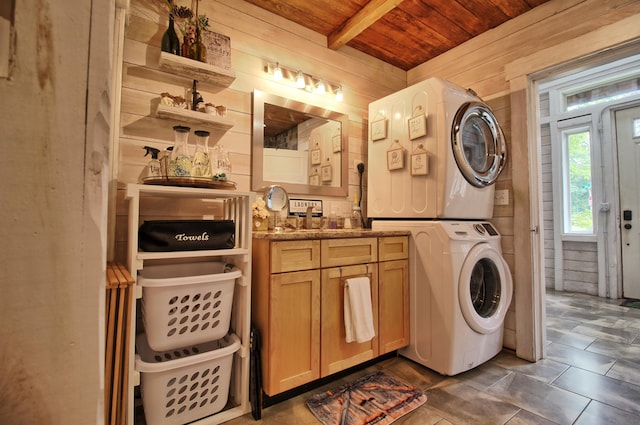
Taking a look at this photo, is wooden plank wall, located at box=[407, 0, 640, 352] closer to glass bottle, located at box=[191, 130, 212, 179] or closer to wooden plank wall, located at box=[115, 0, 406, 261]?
wooden plank wall, located at box=[115, 0, 406, 261]

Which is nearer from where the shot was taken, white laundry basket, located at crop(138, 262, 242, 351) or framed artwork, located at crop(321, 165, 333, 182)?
white laundry basket, located at crop(138, 262, 242, 351)

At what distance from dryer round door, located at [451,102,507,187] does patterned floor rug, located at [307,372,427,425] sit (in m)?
1.42

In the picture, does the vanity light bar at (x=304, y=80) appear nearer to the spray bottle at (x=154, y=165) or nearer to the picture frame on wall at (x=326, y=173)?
the picture frame on wall at (x=326, y=173)

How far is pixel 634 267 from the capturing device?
356cm

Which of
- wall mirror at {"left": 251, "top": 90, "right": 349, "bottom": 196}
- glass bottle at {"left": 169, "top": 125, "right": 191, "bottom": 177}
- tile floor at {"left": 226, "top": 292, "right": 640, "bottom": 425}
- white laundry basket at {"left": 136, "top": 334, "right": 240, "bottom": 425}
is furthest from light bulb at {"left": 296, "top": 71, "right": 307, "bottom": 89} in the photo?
tile floor at {"left": 226, "top": 292, "right": 640, "bottom": 425}

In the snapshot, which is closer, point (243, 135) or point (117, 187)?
point (117, 187)

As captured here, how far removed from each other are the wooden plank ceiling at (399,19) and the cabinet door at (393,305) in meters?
1.76

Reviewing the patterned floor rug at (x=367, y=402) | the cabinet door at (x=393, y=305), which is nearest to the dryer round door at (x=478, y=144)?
the cabinet door at (x=393, y=305)

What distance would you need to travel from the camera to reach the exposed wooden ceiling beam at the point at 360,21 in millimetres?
2070

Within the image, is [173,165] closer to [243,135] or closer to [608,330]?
[243,135]

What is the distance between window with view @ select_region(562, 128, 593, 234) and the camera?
157 inches

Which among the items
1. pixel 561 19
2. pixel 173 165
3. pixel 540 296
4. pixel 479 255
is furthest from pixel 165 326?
pixel 561 19

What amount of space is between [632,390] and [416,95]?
7.17ft

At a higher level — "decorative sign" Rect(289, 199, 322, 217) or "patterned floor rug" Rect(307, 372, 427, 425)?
"decorative sign" Rect(289, 199, 322, 217)
